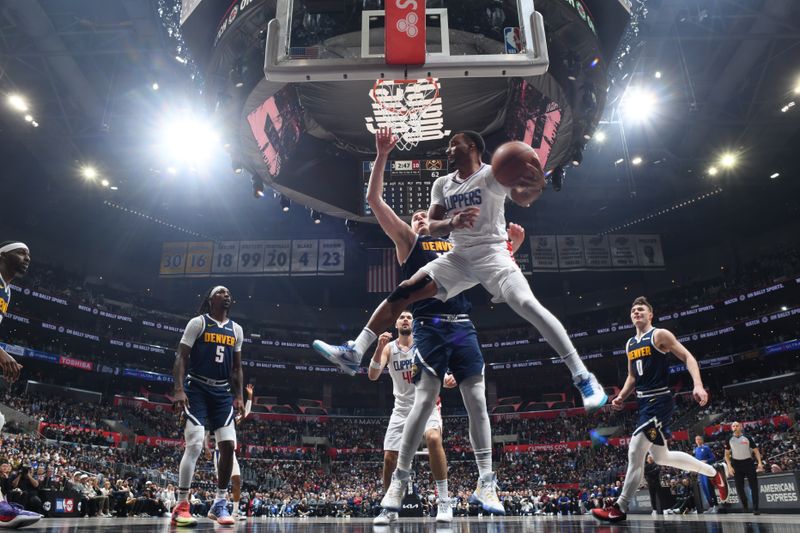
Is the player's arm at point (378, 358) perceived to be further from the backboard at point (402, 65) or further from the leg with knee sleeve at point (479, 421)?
the backboard at point (402, 65)

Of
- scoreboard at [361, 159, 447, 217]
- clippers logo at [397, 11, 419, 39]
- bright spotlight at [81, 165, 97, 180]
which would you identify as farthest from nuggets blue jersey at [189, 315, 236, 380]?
bright spotlight at [81, 165, 97, 180]

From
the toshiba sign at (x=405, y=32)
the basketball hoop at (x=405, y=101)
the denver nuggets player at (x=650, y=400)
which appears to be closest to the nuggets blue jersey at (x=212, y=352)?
the toshiba sign at (x=405, y=32)

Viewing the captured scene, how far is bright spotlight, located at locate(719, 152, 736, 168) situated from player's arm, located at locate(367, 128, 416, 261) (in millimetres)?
22856

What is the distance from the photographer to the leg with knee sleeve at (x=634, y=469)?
15.7 ft

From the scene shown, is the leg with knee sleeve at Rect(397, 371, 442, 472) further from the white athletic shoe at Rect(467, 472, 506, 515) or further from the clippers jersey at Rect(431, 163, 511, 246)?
the clippers jersey at Rect(431, 163, 511, 246)

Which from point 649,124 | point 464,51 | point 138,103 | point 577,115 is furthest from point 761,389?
point 138,103

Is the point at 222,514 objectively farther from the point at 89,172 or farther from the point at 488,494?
the point at 89,172

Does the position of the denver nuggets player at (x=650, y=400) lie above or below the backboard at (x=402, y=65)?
below

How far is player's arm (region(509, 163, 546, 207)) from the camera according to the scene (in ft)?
12.2

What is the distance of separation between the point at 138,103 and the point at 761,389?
104ft

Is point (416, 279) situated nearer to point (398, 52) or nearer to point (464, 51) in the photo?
point (398, 52)

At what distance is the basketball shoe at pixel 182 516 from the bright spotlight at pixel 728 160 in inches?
970

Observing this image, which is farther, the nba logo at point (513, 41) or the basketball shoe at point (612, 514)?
the nba logo at point (513, 41)

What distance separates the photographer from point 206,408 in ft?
17.9
